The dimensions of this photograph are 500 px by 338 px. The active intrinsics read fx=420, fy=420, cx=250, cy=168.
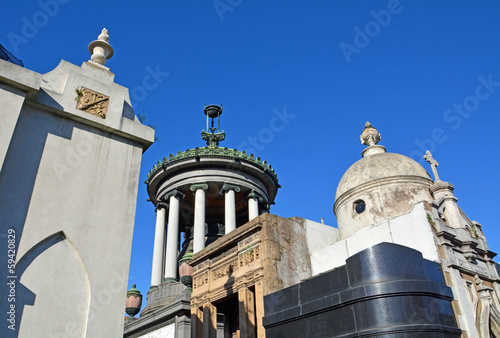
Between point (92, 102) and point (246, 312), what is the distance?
9905 millimetres

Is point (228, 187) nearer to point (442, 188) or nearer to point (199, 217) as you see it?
point (199, 217)

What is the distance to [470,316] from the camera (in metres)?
13.4

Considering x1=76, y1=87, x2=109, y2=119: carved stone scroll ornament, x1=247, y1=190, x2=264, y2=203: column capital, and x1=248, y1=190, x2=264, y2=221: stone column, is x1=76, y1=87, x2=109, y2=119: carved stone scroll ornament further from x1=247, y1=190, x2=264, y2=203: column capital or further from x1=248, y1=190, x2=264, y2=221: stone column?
x1=247, y1=190, x2=264, y2=203: column capital

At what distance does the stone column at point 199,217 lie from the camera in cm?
2434

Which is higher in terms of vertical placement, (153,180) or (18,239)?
(153,180)

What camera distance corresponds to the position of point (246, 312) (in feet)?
47.3

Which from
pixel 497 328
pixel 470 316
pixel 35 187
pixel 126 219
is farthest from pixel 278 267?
pixel 35 187

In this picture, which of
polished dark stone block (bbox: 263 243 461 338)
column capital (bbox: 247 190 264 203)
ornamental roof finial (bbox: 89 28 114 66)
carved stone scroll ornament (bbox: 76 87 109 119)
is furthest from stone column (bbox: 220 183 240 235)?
carved stone scroll ornament (bbox: 76 87 109 119)

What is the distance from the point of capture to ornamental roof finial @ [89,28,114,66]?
800cm

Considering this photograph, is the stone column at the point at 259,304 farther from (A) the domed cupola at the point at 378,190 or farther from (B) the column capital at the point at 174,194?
(B) the column capital at the point at 174,194

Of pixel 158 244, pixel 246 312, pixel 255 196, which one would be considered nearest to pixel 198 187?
pixel 255 196

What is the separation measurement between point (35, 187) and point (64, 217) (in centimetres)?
57

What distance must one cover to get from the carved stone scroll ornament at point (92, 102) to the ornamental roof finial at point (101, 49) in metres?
1.19

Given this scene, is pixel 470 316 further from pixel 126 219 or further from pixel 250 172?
pixel 250 172
